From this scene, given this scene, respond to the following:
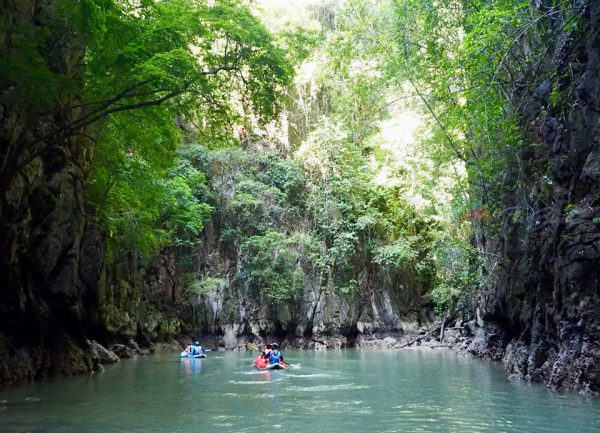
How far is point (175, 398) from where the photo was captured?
1098 cm

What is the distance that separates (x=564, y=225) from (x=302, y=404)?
6336 mm

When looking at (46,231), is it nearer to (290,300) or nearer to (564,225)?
(564,225)

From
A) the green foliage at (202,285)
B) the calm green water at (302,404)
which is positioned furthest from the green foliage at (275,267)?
the calm green water at (302,404)

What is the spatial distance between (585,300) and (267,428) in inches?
242

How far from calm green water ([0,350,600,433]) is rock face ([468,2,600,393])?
0.76m

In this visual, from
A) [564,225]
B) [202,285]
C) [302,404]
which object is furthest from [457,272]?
[302,404]

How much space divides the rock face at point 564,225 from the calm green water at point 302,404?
0.76 meters

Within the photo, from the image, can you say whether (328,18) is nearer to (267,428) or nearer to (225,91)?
(225,91)

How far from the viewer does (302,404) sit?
9.91 meters

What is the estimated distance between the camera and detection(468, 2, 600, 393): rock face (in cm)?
939

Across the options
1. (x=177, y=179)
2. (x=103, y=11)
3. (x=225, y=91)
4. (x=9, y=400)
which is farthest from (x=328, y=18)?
(x=9, y=400)

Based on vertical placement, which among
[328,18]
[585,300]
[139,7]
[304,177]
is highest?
[328,18]

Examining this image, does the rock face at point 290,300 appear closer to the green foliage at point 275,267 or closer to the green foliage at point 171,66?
the green foliage at point 275,267

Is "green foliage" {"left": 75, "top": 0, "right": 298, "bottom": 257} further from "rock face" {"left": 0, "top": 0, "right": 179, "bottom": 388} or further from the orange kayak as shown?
the orange kayak
